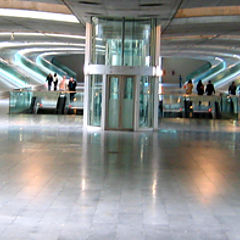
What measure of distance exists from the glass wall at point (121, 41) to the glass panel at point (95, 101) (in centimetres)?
72

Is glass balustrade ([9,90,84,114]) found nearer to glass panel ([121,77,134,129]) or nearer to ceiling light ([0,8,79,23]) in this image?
ceiling light ([0,8,79,23])

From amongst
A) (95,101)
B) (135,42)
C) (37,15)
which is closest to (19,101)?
(37,15)

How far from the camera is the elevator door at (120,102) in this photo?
1630 cm

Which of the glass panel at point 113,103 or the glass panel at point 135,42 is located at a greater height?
the glass panel at point 135,42

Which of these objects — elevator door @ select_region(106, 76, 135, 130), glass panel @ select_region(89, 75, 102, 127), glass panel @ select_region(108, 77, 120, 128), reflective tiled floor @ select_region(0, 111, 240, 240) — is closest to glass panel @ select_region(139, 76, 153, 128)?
elevator door @ select_region(106, 76, 135, 130)

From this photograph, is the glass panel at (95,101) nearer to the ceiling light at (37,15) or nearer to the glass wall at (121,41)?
the glass wall at (121,41)

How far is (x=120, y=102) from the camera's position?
1641cm

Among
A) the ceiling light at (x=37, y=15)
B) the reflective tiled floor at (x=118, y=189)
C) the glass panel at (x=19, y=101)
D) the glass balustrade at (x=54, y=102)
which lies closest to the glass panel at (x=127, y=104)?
the reflective tiled floor at (x=118, y=189)

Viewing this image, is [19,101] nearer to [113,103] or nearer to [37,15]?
[37,15]

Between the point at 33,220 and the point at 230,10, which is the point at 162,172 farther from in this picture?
the point at 230,10

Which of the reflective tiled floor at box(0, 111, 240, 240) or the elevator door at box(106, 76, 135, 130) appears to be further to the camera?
the elevator door at box(106, 76, 135, 130)

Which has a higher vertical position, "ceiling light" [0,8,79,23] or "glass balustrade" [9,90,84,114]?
"ceiling light" [0,8,79,23]

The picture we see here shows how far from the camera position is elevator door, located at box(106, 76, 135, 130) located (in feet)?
53.5

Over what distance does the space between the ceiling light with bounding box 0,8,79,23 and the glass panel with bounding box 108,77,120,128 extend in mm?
3320
